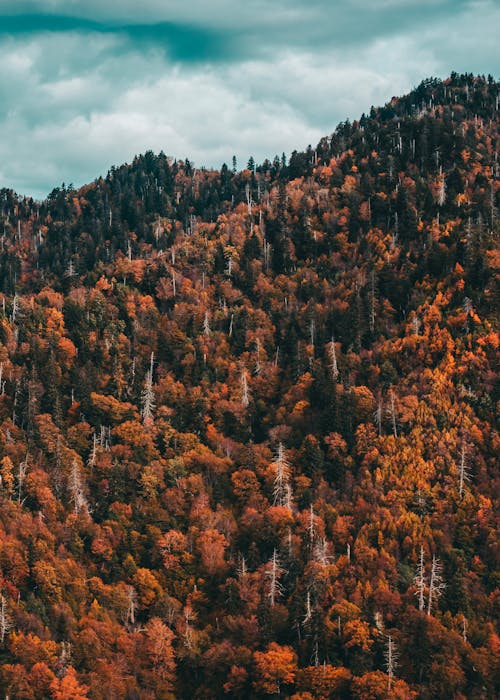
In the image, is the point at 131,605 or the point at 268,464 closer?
the point at 131,605

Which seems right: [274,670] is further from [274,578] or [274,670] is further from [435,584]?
[435,584]

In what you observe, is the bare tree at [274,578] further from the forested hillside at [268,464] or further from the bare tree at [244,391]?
the bare tree at [244,391]

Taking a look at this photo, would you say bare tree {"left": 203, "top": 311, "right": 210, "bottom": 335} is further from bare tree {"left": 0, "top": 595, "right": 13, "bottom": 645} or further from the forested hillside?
bare tree {"left": 0, "top": 595, "right": 13, "bottom": 645}

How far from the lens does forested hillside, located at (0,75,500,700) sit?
305ft

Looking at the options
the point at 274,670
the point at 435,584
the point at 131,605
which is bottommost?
the point at 274,670

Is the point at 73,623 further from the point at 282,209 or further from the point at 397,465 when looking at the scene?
the point at 282,209

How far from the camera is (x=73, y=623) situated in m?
94.9

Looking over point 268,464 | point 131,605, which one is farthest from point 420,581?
point 131,605

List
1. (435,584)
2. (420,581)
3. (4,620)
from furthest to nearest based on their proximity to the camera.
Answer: (435,584) < (420,581) < (4,620)

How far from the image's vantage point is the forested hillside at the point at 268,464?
3661 inches

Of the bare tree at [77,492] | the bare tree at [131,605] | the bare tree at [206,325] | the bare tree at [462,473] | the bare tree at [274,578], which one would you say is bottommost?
the bare tree at [131,605]

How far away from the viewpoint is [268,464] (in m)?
123

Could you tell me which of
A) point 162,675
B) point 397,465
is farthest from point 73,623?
point 397,465

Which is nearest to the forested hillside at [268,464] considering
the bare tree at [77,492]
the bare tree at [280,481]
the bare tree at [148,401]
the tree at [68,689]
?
the tree at [68,689]
